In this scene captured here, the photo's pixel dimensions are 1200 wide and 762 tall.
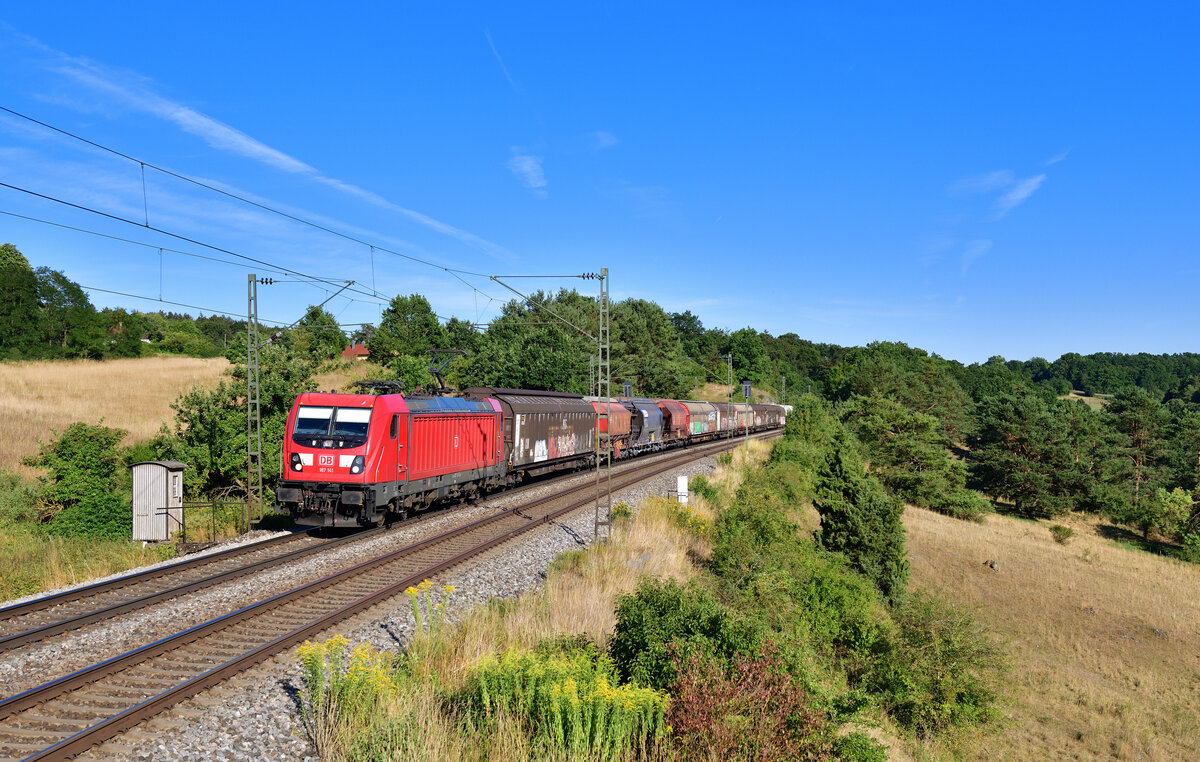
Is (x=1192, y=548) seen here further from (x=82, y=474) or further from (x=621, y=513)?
(x=82, y=474)

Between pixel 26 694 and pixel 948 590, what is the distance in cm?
3315

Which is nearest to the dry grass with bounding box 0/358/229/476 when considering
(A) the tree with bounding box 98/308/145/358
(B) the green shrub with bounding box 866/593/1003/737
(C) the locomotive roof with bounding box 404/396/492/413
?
(A) the tree with bounding box 98/308/145/358

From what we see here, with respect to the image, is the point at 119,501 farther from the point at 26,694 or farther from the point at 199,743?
the point at 199,743

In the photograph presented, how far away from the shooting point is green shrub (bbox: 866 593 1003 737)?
1537cm

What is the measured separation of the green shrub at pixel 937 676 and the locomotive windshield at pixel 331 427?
13240 millimetres

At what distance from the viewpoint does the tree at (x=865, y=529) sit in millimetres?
24297

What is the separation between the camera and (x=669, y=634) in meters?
7.39

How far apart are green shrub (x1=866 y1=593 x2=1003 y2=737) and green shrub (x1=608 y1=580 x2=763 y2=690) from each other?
9951 mm

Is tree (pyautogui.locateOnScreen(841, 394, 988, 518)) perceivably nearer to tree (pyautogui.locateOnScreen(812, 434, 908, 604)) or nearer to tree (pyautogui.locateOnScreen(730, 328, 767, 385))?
tree (pyautogui.locateOnScreen(812, 434, 908, 604))

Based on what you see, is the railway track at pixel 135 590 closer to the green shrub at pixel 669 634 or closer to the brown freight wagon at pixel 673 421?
the green shrub at pixel 669 634

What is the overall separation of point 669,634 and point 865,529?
1945cm

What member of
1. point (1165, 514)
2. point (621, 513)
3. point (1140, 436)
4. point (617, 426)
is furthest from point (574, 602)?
point (1140, 436)

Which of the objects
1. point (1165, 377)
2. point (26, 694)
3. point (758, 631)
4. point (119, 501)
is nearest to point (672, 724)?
point (758, 631)

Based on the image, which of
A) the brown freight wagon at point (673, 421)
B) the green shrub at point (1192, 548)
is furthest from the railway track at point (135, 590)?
the green shrub at point (1192, 548)
